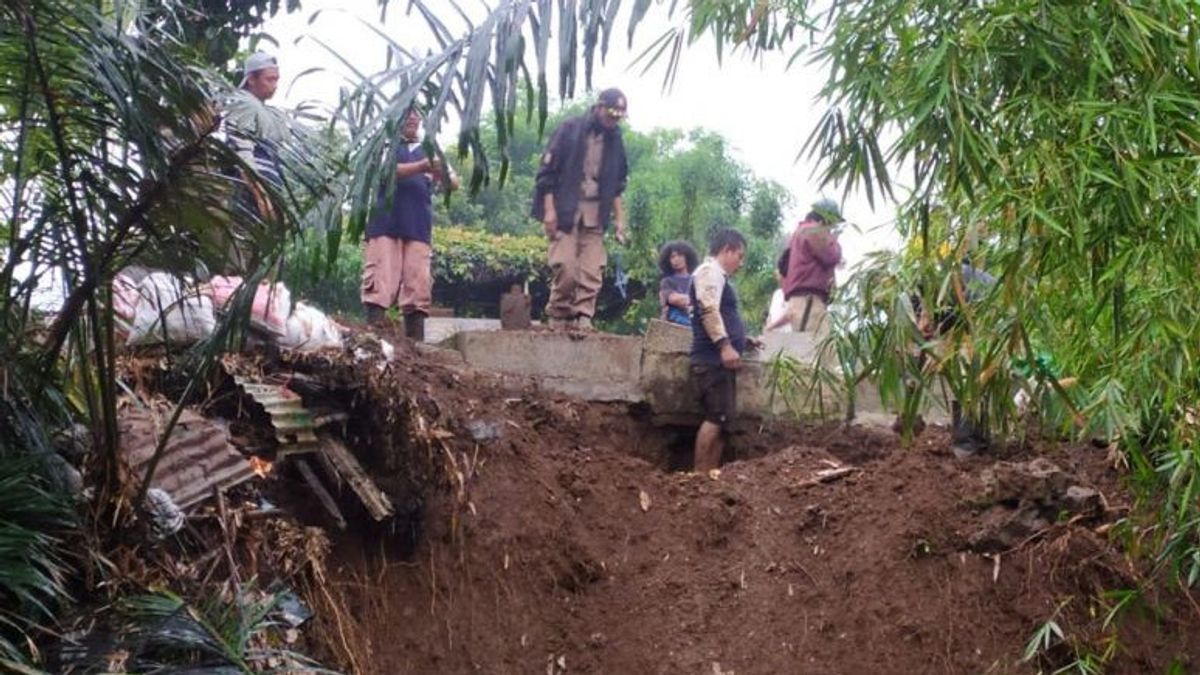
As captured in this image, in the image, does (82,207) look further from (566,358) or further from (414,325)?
(566,358)

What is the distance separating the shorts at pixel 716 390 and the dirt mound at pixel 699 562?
474 mm

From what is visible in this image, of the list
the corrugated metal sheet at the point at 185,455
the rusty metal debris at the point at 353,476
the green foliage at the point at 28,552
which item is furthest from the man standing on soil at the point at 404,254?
the green foliage at the point at 28,552

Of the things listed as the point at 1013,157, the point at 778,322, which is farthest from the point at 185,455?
the point at 778,322

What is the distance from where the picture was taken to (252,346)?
24.0 ft

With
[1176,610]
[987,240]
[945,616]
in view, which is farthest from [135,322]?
[1176,610]

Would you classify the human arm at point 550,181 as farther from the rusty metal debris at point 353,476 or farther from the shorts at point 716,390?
the rusty metal debris at point 353,476

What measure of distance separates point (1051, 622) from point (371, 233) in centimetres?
410

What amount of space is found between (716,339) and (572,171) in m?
1.49

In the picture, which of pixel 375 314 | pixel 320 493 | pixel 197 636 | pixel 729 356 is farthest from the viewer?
pixel 375 314

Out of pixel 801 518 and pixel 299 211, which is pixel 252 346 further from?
pixel 801 518

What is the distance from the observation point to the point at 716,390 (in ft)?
31.2

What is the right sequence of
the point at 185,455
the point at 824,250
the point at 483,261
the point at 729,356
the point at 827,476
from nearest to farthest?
the point at 185,455, the point at 827,476, the point at 729,356, the point at 824,250, the point at 483,261

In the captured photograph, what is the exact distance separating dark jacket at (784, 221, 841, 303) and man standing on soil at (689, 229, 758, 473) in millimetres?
989

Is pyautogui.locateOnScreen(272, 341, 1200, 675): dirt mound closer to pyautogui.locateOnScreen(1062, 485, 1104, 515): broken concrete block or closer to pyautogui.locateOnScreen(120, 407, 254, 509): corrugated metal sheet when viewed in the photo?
pyautogui.locateOnScreen(1062, 485, 1104, 515): broken concrete block
